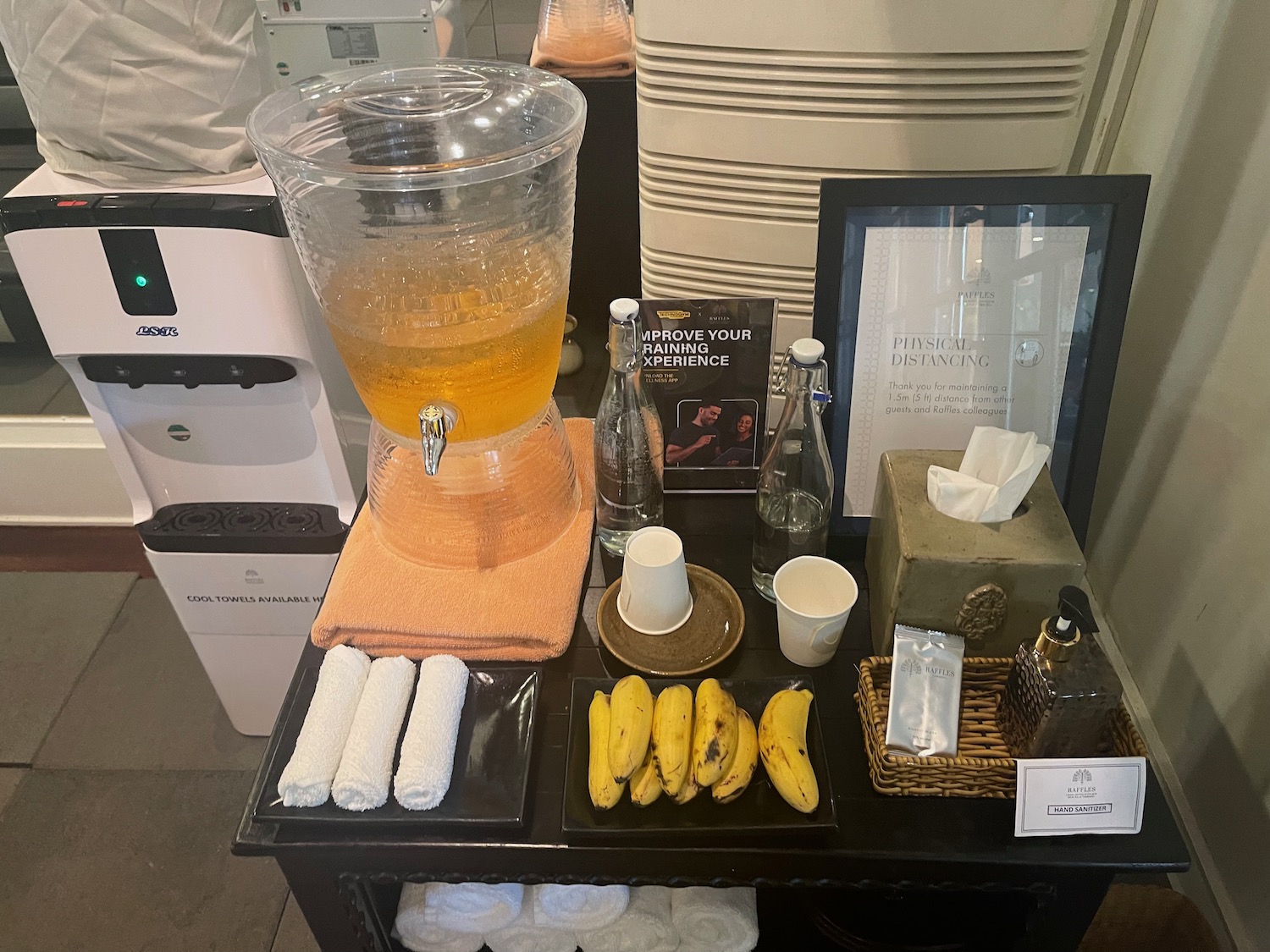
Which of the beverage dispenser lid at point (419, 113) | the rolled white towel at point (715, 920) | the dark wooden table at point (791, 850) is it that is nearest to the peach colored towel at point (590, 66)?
the beverage dispenser lid at point (419, 113)

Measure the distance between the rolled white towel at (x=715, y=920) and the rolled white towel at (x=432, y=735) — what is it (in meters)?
0.42

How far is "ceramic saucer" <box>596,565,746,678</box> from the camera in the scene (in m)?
0.97

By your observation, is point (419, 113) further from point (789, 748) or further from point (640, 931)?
point (640, 931)

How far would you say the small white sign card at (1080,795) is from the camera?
0.80m

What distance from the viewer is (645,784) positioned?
2.77ft

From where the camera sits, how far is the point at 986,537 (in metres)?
0.86

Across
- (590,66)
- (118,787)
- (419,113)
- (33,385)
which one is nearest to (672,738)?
(419,113)

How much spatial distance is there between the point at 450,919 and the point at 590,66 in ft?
5.12

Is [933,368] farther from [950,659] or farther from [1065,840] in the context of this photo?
[1065,840]

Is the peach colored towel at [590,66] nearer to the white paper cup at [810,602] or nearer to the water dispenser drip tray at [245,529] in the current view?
the water dispenser drip tray at [245,529]

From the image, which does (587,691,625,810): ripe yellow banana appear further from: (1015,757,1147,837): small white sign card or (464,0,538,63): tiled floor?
(464,0,538,63): tiled floor

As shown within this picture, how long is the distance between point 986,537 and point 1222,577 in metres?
0.41

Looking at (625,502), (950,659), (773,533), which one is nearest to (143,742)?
(625,502)

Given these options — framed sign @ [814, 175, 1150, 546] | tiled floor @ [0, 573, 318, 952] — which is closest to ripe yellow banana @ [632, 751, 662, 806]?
framed sign @ [814, 175, 1150, 546]
